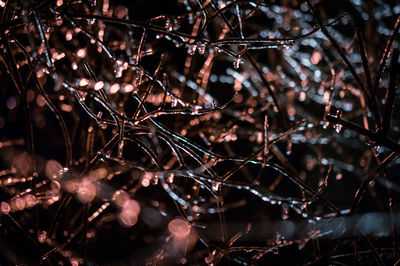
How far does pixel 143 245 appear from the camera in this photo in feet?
6.04

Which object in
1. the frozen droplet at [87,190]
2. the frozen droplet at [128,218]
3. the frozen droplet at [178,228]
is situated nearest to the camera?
the frozen droplet at [87,190]

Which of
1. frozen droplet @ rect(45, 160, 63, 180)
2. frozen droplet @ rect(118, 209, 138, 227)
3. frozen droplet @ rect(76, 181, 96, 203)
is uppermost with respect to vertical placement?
frozen droplet @ rect(76, 181, 96, 203)

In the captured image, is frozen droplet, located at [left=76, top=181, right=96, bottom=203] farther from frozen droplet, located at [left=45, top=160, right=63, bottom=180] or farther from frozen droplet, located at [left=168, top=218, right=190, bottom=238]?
frozen droplet, located at [left=45, top=160, right=63, bottom=180]

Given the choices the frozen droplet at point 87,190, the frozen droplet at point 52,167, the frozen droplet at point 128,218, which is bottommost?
the frozen droplet at point 128,218

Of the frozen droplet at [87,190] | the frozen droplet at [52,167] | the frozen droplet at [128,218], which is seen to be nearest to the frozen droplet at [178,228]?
the frozen droplet at [128,218]

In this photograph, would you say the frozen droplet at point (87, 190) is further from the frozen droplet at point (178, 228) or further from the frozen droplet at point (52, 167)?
the frozen droplet at point (52, 167)

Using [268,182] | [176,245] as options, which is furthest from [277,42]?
[268,182]

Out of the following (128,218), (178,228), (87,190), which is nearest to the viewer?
(87,190)

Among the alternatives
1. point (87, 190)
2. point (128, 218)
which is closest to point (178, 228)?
point (128, 218)

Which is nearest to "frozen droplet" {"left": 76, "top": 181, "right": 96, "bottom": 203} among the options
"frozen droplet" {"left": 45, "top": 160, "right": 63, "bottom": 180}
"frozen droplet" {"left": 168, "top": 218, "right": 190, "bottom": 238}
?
"frozen droplet" {"left": 168, "top": 218, "right": 190, "bottom": 238}

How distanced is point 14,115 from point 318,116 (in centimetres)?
238

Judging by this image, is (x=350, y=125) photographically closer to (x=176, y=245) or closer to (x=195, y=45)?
(x=195, y=45)

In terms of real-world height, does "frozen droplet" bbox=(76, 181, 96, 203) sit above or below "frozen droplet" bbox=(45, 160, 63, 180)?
above

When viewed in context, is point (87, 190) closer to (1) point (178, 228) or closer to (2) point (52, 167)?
(1) point (178, 228)
